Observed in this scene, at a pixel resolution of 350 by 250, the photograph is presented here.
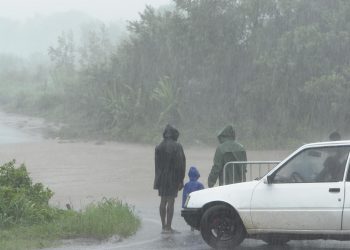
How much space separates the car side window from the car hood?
41cm

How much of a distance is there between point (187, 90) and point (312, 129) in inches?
242

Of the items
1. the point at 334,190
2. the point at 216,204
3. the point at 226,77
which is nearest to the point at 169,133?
the point at 216,204

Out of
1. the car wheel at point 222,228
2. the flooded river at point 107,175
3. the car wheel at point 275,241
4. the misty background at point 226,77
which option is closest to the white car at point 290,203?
the car wheel at point 222,228

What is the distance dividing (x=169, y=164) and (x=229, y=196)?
1.90 m

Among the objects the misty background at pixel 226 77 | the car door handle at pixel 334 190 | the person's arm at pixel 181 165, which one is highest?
the misty background at pixel 226 77

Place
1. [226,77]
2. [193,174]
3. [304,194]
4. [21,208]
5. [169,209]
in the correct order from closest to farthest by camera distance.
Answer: [304,194], [169,209], [193,174], [21,208], [226,77]

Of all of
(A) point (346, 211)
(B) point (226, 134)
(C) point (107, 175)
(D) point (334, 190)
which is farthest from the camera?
(C) point (107, 175)

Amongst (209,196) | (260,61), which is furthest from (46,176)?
(209,196)

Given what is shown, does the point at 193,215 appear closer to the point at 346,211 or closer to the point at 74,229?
the point at 346,211

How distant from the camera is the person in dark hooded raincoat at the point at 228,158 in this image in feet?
37.4

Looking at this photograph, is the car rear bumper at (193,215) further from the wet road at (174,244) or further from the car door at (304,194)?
the car door at (304,194)

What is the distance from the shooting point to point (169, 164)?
1084 centimetres

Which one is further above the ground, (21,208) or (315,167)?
(315,167)

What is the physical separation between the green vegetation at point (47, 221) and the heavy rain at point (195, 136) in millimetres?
26
